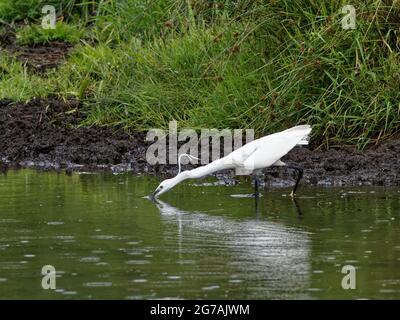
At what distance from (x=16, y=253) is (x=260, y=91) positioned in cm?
560

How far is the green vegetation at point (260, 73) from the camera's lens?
13.3 m

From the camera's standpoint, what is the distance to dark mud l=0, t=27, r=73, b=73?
58.7 ft

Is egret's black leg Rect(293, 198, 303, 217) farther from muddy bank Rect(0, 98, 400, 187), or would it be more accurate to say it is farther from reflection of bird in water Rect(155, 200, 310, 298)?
muddy bank Rect(0, 98, 400, 187)

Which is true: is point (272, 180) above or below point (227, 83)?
below

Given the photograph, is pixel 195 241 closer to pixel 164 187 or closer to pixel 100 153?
pixel 164 187

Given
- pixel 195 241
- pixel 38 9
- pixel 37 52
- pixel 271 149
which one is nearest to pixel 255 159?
pixel 271 149

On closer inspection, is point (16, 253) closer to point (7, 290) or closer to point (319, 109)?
point (7, 290)

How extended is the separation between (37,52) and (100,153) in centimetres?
479

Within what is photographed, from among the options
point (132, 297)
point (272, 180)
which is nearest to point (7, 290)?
point (132, 297)

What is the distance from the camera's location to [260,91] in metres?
13.9

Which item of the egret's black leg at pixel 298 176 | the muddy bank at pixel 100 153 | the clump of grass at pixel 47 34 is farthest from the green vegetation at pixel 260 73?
the clump of grass at pixel 47 34

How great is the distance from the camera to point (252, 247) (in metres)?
9.08

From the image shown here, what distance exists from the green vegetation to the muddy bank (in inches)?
11.6

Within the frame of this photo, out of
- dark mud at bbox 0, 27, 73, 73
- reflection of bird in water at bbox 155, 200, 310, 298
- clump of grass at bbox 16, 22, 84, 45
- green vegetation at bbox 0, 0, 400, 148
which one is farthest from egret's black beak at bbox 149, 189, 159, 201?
clump of grass at bbox 16, 22, 84, 45
